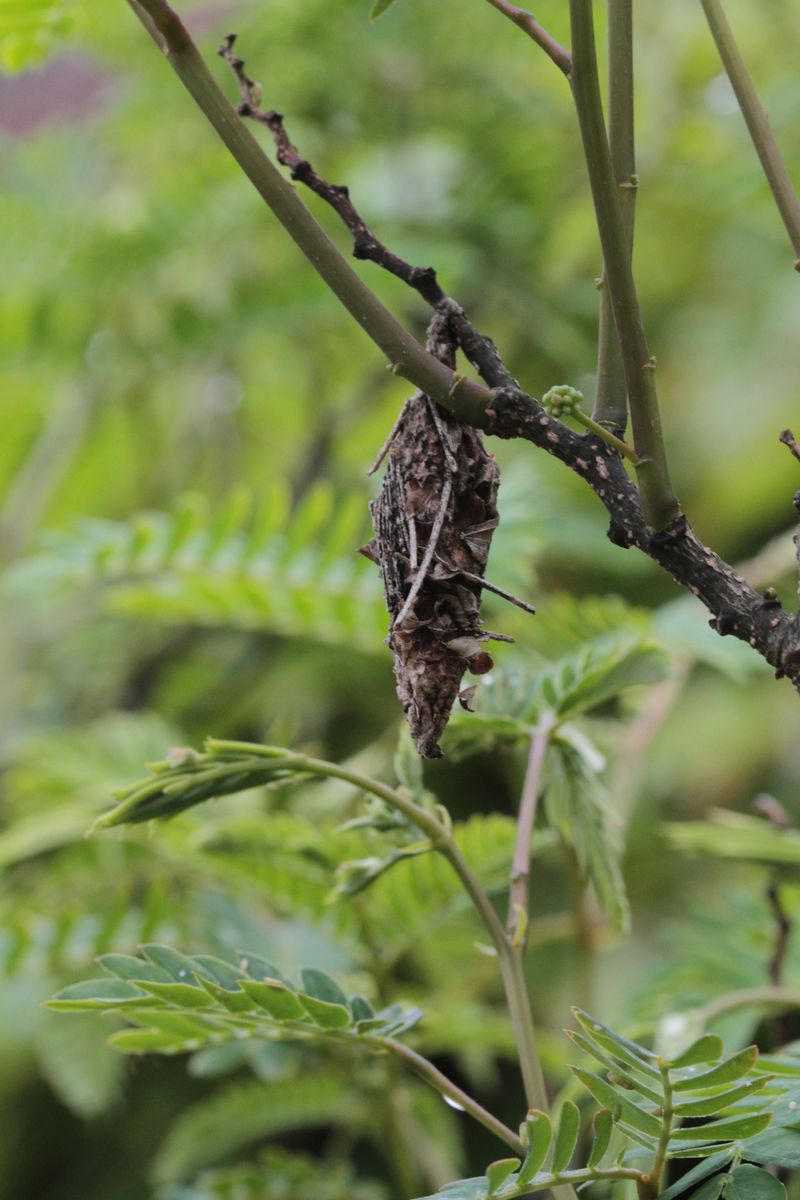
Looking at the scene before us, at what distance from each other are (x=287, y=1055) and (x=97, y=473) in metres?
1.31

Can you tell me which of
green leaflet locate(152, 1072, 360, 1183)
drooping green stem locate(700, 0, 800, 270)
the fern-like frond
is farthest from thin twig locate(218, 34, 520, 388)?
green leaflet locate(152, 1072, 360, 1183)

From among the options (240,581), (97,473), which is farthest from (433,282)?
(97,473)

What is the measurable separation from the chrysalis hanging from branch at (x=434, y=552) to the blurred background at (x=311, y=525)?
0.40 meters

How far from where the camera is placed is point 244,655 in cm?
164

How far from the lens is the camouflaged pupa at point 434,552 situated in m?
0.40

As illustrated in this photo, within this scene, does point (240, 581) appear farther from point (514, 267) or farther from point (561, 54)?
point (514, 267)

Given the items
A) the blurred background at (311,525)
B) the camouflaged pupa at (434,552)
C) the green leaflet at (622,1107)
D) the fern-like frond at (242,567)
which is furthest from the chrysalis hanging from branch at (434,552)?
the fern-like frond at (242,567)

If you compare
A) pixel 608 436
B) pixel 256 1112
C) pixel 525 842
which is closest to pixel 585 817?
pixel 525 842

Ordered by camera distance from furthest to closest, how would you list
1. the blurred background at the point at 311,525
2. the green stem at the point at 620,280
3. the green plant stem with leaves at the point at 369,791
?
the blurred background at the point at 311,525, the green plant stem with leaves at the point at 369,791, the green stem at the point at 620,280

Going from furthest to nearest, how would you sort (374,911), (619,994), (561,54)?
1. (619,994)
2. (374,911)
3. (561,54)

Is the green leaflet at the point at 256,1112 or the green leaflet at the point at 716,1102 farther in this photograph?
the green leaflet at the point at 256,1112

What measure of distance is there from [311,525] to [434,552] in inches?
28.0

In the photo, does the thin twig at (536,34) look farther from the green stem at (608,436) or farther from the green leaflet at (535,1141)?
the green leaflet at (535,1141)

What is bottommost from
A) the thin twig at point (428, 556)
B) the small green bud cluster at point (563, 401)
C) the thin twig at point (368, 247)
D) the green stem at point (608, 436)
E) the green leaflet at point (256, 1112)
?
the green leaflet at point (256, 1112)
